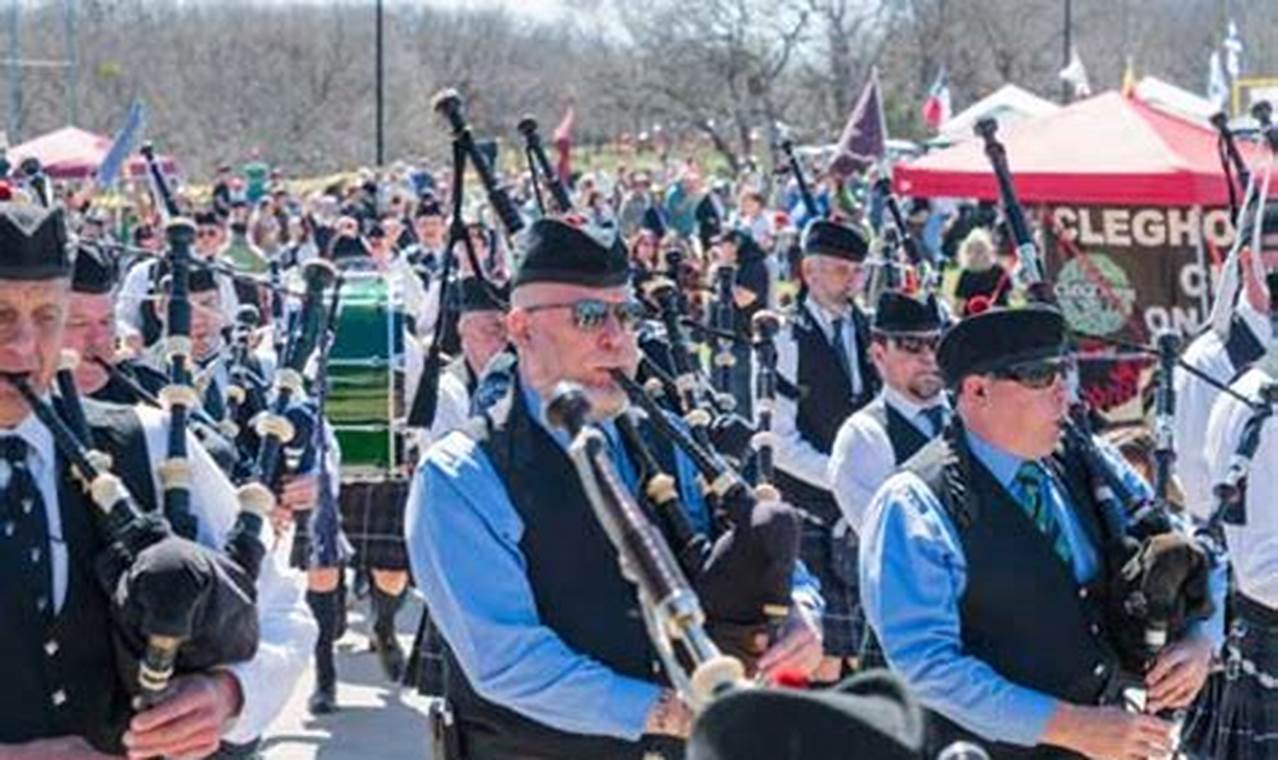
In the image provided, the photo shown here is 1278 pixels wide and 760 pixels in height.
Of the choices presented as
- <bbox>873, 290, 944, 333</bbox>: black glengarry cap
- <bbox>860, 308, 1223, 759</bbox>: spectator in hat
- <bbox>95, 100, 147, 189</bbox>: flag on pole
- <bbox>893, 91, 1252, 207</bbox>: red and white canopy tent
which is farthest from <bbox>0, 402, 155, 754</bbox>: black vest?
<bbox>95, 100, 147, 189</bbox>: flag on pole

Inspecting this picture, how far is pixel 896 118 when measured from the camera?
39.3 m

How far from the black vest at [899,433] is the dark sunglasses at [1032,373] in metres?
2.09

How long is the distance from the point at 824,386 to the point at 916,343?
1573mm

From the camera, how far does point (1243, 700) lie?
19.0 ft

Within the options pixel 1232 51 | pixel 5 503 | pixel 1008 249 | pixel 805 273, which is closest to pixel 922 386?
pixel 805 273

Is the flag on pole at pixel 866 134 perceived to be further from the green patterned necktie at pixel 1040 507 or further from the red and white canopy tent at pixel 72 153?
the green patterned necktie at pixel 1040 507

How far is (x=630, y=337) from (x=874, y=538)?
1.82 feet

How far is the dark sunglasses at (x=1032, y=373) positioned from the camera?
3867mm

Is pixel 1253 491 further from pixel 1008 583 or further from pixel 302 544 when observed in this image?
pixel 302 544

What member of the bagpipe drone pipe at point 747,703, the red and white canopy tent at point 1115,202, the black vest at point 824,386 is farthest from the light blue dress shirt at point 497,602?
the red and white canopy tent at point 1115,202

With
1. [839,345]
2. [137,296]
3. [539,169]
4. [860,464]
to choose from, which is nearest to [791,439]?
[839,345]

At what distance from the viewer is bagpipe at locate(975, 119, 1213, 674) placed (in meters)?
3.71

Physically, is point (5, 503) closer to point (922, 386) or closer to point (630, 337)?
point (630, 337)

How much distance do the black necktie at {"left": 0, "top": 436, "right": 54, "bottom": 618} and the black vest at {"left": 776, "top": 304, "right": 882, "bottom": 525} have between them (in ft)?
16.2
